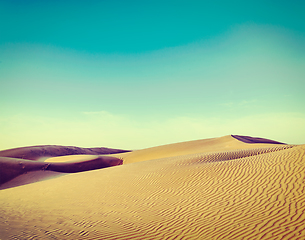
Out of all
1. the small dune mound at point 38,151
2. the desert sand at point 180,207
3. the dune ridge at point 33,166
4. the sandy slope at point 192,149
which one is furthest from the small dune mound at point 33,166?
the small dune mound at point 38,151

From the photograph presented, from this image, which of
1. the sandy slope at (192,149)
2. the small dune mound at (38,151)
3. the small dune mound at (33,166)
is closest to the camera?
the small dune mound at (33,166)

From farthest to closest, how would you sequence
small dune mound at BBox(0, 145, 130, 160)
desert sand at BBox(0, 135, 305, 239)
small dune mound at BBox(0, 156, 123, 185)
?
Answer: 1. small dune mound at BBox(0, 145, 130, 160)
2. small dune mound at BBox(0, 156, 123, 185)
3. desert sand at BBox(0, 135, 305, 239)

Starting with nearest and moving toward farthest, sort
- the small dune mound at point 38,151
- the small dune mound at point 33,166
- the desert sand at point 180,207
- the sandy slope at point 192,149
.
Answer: the desert sand at point 180,207
the small dune mound at point 33,166
the sandy slope at point 192,149
the small dune mound at point 38,151

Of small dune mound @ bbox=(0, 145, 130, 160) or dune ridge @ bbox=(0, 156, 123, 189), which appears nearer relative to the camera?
dune ridge @ bbox=(0, 156, 123, 189)

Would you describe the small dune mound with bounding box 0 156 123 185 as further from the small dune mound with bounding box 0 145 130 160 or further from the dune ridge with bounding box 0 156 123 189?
the small dune mound with bounding box 0 145 130 160

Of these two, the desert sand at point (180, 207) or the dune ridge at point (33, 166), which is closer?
the desert sand at point (180, 207)

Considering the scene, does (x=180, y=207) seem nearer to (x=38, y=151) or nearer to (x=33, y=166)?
(x=33, y=166)

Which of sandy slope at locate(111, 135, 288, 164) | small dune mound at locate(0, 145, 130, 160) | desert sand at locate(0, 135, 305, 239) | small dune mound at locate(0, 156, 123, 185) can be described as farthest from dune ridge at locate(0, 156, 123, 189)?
small dune mound at locate(0, 145, 130, 160)

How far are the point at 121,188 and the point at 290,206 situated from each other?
781 cm

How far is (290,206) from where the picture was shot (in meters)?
6.21

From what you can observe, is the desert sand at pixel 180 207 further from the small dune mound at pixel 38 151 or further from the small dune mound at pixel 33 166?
the small dune mound at pixel 38 151

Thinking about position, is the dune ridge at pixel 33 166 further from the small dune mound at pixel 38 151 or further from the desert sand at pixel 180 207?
the small dune mound at pixel 38 151

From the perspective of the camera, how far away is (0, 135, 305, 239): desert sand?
5633mm

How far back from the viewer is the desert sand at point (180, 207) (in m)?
5.63
